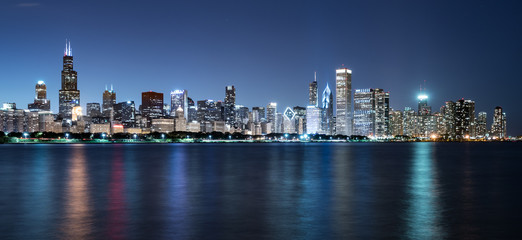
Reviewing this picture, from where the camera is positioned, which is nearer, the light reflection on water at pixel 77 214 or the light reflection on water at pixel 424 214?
the light reflection on water at pixel 77 214

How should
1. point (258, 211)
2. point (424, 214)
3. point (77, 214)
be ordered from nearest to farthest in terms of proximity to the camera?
point (77, 214) → point (424, 214) → point (258, 211)

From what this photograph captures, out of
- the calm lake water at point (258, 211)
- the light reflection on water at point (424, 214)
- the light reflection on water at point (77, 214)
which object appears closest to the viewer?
the light reflection on water at point (77, 214)

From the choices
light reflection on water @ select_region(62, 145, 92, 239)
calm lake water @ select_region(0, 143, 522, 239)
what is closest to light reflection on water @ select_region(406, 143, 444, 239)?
calm lake water @ select_region(0, 143, 522, 239)

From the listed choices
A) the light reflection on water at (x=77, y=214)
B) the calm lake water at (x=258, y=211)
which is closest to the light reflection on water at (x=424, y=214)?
the calm lake water at (x=258, y=211)

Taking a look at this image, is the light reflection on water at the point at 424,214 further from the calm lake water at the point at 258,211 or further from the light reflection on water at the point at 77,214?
the light reflection on water at the point at 77,214

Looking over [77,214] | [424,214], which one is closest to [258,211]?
[424,214]

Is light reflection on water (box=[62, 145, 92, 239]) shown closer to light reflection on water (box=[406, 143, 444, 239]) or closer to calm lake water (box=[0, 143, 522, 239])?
calm lake water (box=[0, 143, 522, 239])

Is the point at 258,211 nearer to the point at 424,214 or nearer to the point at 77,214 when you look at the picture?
the point at 424,214

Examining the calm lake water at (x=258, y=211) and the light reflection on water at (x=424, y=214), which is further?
the calm lake water at (x=258, y=211)

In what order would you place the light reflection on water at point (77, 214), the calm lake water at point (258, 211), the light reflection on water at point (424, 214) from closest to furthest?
the light reflection on water at point (77, 214) < the light reflection on water at point (424, 214) < the calm lake water at point (258, 211)

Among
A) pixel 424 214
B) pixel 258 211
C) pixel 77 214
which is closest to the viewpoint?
pixel 77 214

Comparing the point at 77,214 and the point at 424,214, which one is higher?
the point at 77,214

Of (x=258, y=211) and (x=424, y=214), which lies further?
(x=258, y=211)

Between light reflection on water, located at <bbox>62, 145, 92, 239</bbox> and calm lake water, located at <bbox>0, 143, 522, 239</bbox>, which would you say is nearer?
light reflection on water, located at <bbox>62, 145, 92, 239</bbox>
